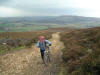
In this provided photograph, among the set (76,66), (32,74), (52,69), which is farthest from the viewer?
(52,69)

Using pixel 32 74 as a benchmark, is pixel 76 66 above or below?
above

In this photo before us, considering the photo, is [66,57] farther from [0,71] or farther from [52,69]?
[0,71]

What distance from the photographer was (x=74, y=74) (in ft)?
19.2

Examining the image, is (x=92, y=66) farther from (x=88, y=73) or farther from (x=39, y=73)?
(x=39, y=73)

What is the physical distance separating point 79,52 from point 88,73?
408cm

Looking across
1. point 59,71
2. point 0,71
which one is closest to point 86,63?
point 59,71

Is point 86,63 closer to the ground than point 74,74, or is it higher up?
higher up

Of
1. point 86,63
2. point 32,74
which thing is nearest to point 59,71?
point 32,74

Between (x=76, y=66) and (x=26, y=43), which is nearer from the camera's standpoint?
(x=76, y=66)

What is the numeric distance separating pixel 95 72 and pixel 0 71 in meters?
6.56

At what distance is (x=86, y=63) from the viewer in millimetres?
6004

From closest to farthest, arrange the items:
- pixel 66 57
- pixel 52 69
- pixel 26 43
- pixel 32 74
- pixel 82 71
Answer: pixel 82 71 → pixel 32 74 → pixel 52 69 → pixel 66 57 → pixel 26 43

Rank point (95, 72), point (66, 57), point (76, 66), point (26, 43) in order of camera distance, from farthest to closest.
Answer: point (26, 43) < point (66, 57) < point (76, 66) < point (95, 72)

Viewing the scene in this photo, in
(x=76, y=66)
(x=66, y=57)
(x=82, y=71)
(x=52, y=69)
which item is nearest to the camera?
(x=82, y=71)
